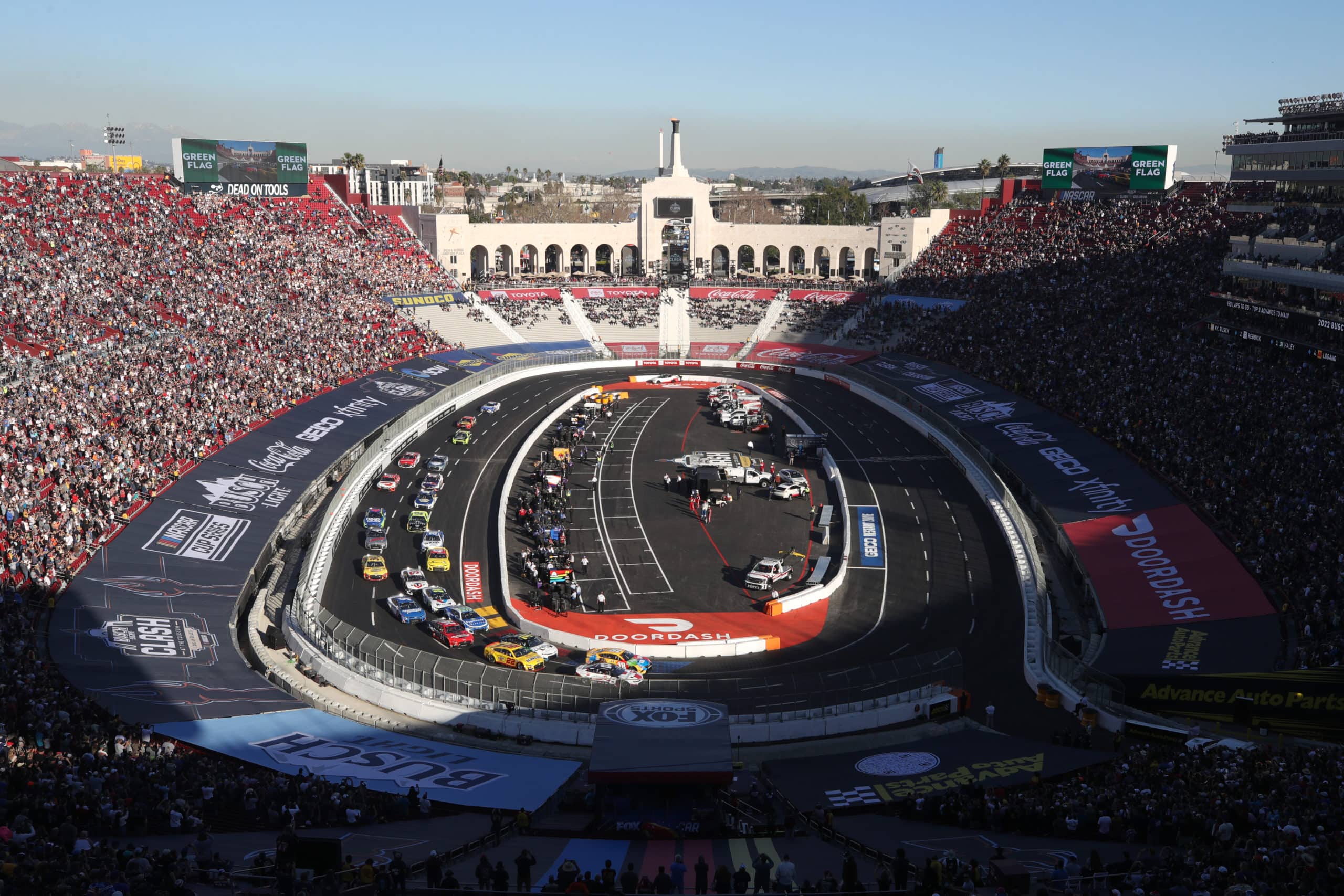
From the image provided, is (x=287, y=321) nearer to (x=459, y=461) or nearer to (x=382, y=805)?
(x=459, y=461)

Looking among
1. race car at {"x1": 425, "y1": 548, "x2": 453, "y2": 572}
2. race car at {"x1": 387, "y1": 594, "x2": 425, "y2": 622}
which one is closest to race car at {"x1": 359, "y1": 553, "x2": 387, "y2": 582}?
race car at {"x1": 425, "y1": 548, "x2": 453, "y2": 572}

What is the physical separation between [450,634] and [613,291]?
67.6 metres

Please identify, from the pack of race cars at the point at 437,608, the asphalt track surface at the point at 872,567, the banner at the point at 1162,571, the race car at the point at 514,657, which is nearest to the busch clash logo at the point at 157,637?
the asphalt track surface at the point at 872,567

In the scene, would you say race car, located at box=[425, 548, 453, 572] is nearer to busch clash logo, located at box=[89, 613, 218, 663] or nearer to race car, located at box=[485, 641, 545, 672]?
race car, located at box=[485, 641, 545, 672]

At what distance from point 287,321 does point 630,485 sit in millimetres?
28658

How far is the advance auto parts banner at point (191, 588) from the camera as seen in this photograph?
1214 inches

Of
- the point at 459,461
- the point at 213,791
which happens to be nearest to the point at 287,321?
the point at 459,461

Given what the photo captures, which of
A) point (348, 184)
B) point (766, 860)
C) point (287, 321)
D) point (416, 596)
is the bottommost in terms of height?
point (416, 596)

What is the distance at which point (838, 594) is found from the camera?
43625mm

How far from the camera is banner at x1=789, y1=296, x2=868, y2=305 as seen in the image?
9850 cm

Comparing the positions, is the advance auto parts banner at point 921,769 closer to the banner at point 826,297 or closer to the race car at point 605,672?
the race car at point 605,672

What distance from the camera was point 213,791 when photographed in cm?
2397

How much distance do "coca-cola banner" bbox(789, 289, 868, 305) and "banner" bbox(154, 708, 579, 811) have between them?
242ft

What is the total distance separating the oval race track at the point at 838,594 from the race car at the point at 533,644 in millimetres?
521
